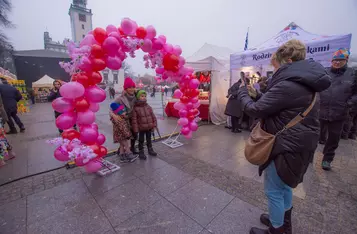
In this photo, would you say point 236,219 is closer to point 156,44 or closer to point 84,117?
point 84,117

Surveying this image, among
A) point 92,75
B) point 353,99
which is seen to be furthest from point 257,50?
point 92,75

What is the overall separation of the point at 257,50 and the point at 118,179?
552 centimetres

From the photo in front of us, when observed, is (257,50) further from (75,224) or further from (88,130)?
(75,224)

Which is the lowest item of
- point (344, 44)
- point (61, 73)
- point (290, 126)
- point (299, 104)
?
point (290, 126)

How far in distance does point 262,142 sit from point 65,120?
2799 mm

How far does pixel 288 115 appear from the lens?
4.35 feet

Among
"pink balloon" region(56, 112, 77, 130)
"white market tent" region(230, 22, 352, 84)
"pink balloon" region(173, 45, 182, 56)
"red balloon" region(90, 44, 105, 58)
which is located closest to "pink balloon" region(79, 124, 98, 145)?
"pink balloon" region(56, 112, 77, 130)

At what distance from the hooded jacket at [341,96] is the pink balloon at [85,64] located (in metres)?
4.27

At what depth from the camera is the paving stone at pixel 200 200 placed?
6.80ft

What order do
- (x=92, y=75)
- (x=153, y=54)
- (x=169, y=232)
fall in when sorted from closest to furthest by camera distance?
(x=169, y=232), (x=92, y=75), (x=153, y=54)

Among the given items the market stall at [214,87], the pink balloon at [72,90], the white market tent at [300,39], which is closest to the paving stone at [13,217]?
the pink balloon at [72,90]

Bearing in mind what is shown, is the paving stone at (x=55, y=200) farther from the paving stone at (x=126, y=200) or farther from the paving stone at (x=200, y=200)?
the paving stone at (x=200, y=200)

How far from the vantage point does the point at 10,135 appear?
18.6 feet

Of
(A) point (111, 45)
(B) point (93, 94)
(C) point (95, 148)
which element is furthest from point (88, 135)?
(A) point (111, 45)
